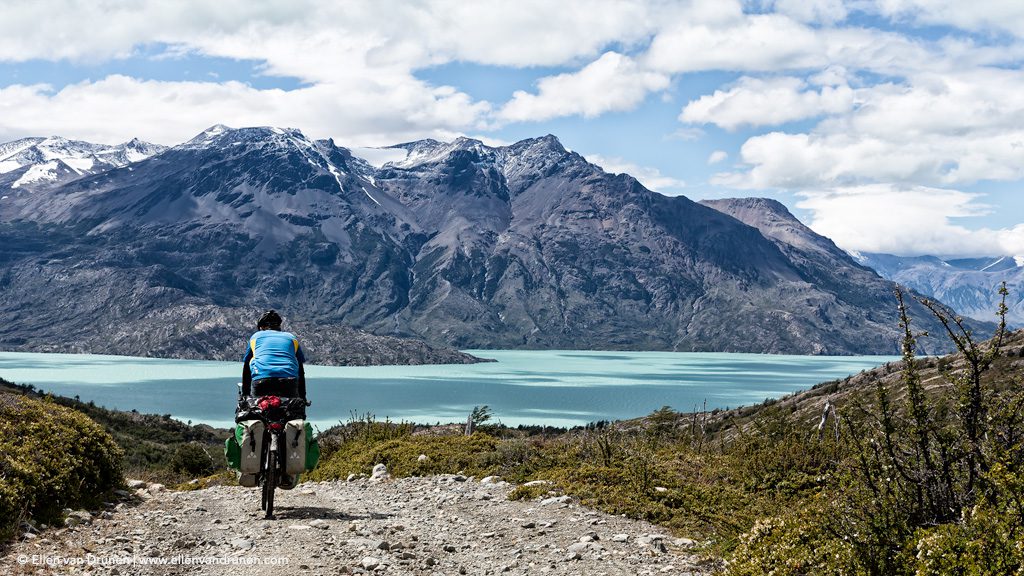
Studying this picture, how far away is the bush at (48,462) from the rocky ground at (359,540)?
39 centimetres

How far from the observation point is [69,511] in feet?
39.3

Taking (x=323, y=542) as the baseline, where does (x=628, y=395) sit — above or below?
below

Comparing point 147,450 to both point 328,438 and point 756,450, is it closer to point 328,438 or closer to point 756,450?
point 328,438

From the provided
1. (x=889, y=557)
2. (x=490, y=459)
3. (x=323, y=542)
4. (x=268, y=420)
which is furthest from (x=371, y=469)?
(x=889, y=557)

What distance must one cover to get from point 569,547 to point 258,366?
5469 millimetres

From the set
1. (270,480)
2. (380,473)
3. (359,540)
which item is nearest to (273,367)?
(270,480)

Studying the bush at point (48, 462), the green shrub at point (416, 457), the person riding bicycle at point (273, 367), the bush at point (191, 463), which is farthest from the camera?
the bush at point (191, 463)

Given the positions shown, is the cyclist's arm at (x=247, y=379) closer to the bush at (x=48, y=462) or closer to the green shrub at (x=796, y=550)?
the bush at (x=48, y=462)

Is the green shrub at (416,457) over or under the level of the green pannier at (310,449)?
under

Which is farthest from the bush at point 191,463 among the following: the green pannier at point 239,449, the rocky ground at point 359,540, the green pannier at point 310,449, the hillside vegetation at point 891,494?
the hillside vegetation at point 891,494

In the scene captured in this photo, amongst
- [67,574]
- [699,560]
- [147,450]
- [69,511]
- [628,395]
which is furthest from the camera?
[628,395]

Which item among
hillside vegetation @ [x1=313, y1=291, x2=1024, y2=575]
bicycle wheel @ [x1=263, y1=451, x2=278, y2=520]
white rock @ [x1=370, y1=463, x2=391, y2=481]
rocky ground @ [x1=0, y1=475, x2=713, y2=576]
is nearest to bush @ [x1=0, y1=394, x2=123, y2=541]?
rocky ground @ [x1=0, y1=475, x2=713, y2=576]

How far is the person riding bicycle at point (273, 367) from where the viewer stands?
40.4 feet

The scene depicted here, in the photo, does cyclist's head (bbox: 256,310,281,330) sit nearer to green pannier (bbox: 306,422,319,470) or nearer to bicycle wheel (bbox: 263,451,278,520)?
green pannier (bbox: 306,422,319,470)
